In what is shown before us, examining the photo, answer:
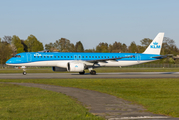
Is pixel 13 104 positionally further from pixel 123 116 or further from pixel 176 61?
pixel 176 61

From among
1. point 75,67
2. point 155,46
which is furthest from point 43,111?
point 155,46

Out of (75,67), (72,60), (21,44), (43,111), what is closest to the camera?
(43,111)

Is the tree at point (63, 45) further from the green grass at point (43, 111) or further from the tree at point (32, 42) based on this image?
the green grass at point (43, 111)

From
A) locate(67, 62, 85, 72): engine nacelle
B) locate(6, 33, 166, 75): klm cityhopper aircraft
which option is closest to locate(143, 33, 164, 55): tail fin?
locate(6, 33, 166, 75): klm cityhopper aircraft

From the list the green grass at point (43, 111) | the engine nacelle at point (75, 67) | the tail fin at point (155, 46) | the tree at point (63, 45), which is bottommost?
the green grass at point (43, 111)

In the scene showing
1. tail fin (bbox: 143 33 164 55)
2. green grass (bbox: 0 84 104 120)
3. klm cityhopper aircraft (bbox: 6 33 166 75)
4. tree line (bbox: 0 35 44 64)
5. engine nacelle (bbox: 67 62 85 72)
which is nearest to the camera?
green grass (bbox: 0 84 104 120)

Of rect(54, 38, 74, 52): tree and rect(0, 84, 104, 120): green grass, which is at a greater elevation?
rect(54, 38, 74, 52): tree

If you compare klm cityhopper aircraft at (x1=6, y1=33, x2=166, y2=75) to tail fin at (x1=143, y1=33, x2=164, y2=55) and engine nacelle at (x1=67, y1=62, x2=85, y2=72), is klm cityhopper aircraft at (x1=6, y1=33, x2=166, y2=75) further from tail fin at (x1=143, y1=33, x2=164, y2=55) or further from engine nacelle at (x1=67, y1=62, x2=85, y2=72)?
tail fin at (x1=143, y1=33, x2=164, y2=55)

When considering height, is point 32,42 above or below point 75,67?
above

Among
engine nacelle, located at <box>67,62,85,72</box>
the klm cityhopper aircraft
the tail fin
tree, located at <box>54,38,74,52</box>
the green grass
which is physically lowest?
the green grass

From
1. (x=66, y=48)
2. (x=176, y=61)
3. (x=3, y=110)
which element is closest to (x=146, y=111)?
(x=3, y=110)

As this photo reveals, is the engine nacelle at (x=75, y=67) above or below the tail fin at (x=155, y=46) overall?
below

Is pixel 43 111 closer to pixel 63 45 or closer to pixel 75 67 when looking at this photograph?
pixel 75 67

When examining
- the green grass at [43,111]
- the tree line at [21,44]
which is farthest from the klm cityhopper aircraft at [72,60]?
the tree line at [21,44]
